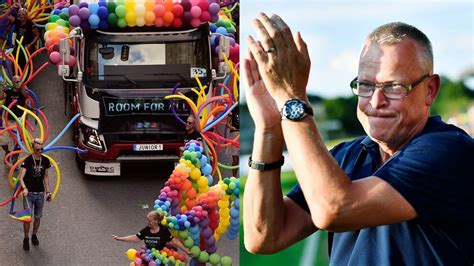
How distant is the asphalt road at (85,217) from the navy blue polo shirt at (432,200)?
5.70 meters

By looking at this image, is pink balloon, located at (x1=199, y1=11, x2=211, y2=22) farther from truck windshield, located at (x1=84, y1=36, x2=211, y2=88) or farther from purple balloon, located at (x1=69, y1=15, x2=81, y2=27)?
purple balloon, located at (x1=69, y1=15, x2=81, y2=27)

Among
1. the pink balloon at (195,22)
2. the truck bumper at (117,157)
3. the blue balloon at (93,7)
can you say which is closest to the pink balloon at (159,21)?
the pink balloon at (195,22)

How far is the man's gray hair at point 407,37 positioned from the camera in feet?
4.98

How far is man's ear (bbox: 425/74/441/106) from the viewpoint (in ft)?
5.07

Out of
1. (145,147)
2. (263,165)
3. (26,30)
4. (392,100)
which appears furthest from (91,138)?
(392,100)

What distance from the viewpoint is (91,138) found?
8055 millimetres

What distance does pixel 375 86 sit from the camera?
1519 millimetres

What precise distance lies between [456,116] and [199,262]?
8.37 feet

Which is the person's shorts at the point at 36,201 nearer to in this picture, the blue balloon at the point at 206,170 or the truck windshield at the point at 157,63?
the truck windshield at the point at 157,63

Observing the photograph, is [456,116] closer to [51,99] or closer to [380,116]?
[380,116]

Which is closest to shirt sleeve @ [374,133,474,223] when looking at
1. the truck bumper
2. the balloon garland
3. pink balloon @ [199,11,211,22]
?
the balloon garland

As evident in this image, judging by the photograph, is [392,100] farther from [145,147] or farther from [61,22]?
[61,22]

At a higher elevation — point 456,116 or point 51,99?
point 456,116

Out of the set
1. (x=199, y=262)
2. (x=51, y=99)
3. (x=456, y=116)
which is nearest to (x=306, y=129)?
(x=456, y=116)
